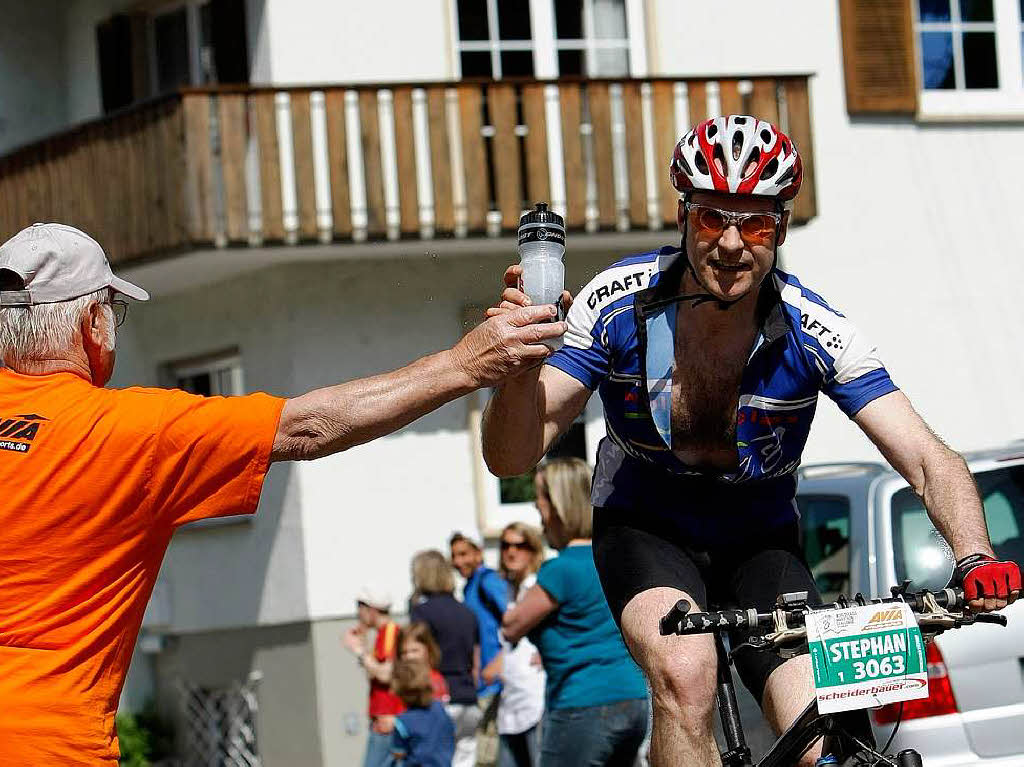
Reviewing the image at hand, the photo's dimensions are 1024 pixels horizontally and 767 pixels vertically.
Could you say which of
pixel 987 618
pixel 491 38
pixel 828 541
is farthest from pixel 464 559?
pixel 987 618

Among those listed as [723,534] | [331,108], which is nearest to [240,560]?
[331,108]

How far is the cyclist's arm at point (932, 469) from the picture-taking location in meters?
5.00

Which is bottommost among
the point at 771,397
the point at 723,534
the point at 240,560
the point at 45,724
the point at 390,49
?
the point at 45,724

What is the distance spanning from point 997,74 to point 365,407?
17.0 m

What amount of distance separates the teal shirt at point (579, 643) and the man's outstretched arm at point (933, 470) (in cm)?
361

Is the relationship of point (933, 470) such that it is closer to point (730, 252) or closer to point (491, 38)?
point (730, 252)

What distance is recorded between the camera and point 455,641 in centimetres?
1321

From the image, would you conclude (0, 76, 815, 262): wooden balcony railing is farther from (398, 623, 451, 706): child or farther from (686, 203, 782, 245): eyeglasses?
(686, 203, 782, 245): eyeglasses

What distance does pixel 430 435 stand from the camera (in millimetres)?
18594

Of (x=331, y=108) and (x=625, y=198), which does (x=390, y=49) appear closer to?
(x=331, y=108)

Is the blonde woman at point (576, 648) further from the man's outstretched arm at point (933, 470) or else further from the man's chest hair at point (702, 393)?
the man's outstretched arm at point (933, 470)

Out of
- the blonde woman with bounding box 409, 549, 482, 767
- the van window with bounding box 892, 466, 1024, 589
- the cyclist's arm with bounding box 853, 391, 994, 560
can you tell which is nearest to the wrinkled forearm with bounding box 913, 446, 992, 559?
the cyclist's arm with bounding box 853, 391, 994, 560

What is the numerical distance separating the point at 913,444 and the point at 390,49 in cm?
1423

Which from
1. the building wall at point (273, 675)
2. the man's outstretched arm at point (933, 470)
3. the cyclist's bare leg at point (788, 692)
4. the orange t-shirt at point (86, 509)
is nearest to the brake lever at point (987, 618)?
the man's outstretched arm at point (933, 470)
